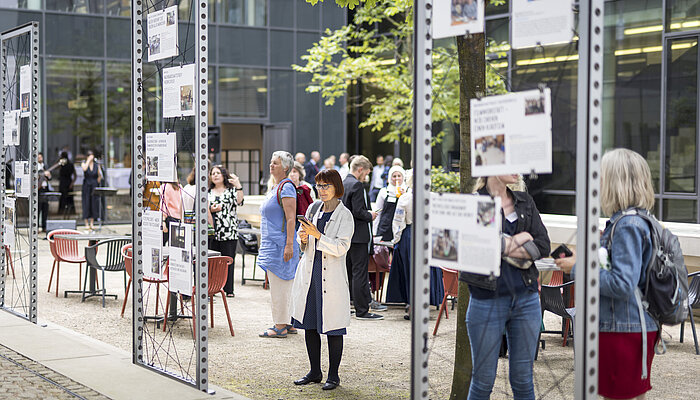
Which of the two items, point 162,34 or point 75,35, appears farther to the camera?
point 75,35

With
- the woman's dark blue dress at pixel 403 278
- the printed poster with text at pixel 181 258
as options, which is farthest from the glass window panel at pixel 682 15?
the printed poster with text at pixel 181 258

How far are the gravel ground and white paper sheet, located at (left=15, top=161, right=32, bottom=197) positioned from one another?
155cm

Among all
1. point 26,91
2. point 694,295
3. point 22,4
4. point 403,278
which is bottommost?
point 403,278

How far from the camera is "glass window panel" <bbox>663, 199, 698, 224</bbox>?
16.4 m

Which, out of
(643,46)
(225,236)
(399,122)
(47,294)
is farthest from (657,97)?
(47,294)

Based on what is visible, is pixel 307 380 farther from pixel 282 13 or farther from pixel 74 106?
pixel 282 13

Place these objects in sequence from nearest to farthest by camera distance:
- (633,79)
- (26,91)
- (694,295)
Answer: (694,295)
(26,91)
(633,79)

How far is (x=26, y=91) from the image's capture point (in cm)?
1002

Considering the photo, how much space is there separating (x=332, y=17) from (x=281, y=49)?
2.18 meters

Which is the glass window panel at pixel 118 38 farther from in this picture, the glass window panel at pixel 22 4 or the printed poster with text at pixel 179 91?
the printed poster with text at pixel 179 91

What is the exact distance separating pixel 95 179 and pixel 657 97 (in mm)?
13394

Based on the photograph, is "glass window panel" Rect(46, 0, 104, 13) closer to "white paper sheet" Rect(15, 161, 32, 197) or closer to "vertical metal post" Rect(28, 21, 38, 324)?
"white paper sheet" Rect(15, 161, 32, 197)

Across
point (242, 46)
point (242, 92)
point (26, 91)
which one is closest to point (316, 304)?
point (26, 91)

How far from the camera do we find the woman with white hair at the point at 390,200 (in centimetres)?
1057
